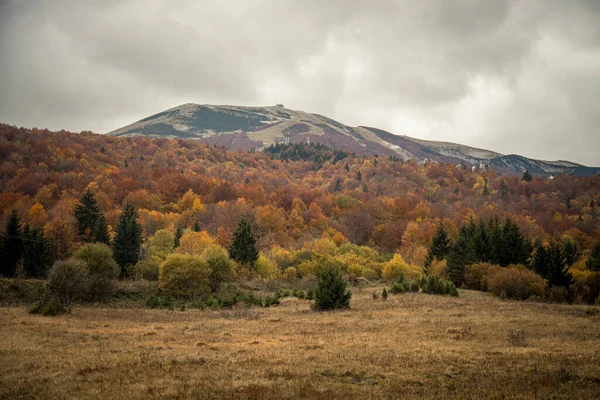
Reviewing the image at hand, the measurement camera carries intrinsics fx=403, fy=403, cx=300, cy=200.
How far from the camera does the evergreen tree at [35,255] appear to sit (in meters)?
53.4

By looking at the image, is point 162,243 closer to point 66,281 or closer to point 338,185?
point 66,281

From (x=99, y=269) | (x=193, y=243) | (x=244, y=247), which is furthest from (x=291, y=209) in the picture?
(x=99, y=269)

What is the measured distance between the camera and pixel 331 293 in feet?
119

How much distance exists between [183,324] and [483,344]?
19.2 metres

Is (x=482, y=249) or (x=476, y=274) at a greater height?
(x=482, y=249)

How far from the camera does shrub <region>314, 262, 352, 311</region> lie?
3597 centimetres

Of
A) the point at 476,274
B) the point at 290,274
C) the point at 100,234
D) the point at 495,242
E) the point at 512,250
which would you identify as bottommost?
the point at 290,274

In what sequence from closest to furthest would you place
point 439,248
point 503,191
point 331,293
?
point 331,293, point 439,248, point 503,191

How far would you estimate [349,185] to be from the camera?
15738 cm

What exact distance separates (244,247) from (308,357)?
51.6 metres

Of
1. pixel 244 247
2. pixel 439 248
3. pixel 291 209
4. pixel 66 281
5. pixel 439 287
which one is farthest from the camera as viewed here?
pixel 291 209

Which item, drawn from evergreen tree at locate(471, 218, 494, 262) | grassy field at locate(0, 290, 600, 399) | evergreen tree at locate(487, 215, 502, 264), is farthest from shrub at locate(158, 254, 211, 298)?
evergreen tree at locate(487, 215, 502, 264)

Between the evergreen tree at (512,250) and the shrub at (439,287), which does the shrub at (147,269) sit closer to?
the shrub at (439,287)

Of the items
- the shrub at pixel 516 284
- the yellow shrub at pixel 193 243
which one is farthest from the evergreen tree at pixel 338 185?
the shrub at pixel 516 284
